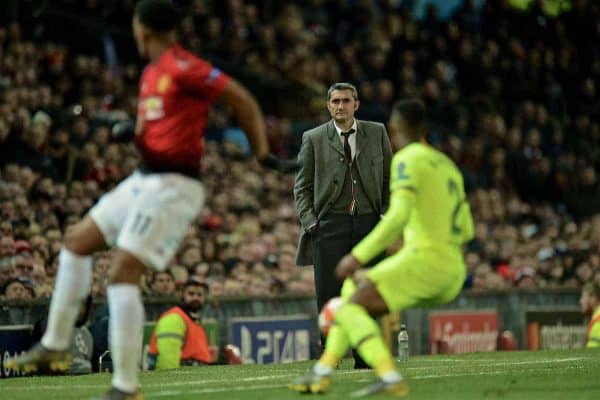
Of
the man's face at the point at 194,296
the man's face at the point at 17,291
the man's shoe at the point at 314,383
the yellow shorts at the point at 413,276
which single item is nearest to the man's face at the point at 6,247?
the man's face at the point at 17,291

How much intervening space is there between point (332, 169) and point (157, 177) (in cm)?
435

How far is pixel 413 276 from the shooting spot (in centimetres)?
912

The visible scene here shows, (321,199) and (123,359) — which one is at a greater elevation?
(321,199)

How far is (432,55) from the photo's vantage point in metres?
29.8

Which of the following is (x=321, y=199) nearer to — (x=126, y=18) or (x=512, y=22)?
(x=126, y=18)

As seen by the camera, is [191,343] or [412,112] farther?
[191,343]

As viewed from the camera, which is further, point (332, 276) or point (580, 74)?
point (580, 74)

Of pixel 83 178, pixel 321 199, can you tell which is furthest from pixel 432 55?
pixel 321 199

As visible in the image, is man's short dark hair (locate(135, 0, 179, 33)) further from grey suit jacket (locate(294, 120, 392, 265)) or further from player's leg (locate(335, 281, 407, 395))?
grey suit jacket (locate(294, 120, 392, 265))

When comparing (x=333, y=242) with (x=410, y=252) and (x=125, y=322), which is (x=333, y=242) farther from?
(x=125, y=322)

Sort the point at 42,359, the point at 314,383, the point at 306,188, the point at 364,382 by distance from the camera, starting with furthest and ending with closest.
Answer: the point at 306,188 < the point at 364,382 < the point at 314,383 < the point at 42,359

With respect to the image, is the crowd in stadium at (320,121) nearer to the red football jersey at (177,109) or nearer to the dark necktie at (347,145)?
the dark necktie at (347,145)

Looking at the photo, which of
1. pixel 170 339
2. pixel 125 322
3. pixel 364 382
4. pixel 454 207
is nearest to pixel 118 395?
pixel 125 322

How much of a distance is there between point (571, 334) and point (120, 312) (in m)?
13.9
